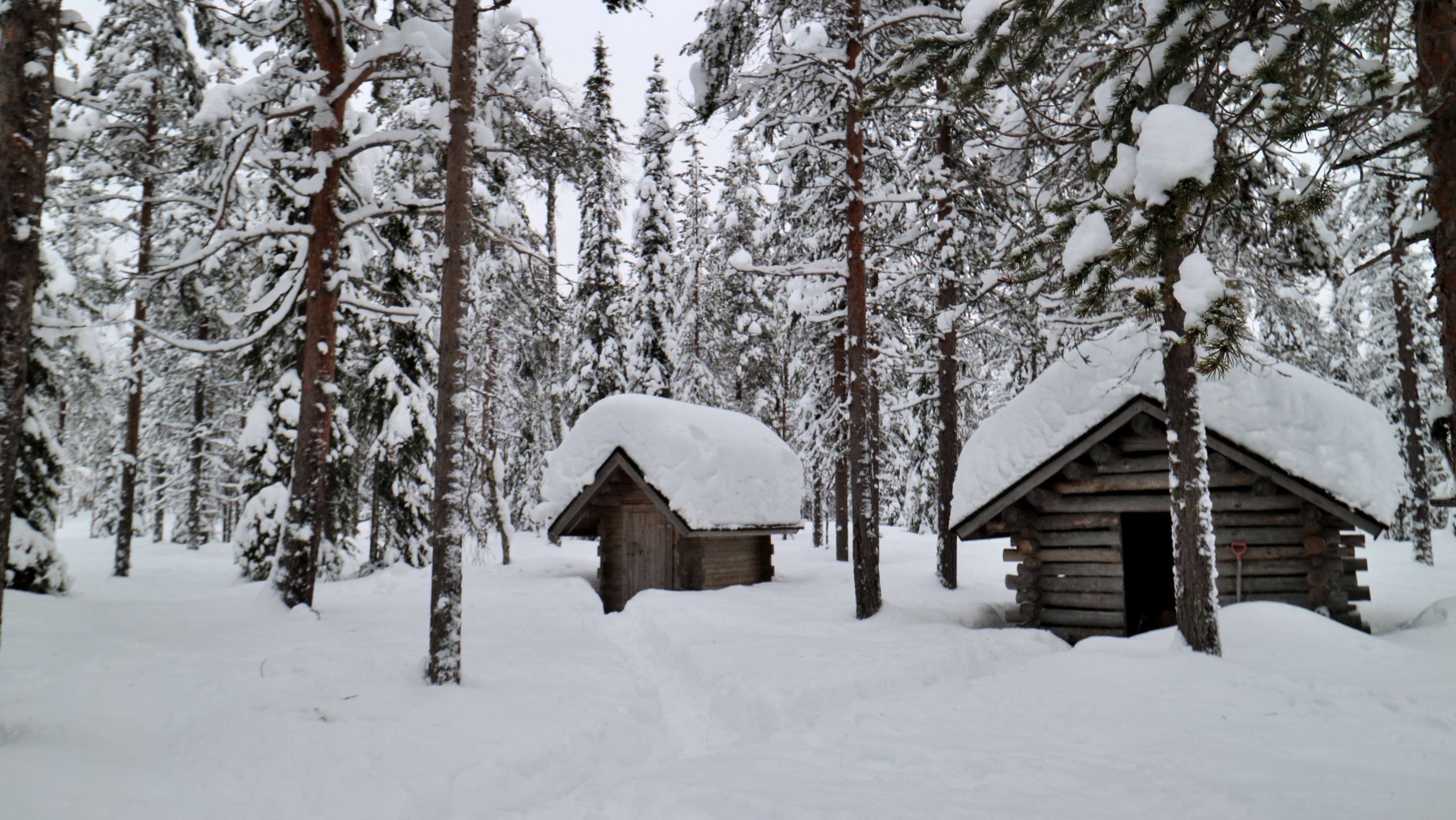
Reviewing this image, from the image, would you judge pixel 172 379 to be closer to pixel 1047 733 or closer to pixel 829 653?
pixel 829 653

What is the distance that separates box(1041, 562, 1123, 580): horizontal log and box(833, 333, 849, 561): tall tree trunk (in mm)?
5561

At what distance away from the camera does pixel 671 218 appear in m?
25.5

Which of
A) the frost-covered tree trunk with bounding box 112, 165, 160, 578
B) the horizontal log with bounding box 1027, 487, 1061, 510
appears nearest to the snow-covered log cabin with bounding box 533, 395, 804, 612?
the horizontal log with bounding box 1027, 487, 1061, 510

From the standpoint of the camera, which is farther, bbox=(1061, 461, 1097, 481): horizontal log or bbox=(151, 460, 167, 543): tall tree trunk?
bbox=(151, 460, 167, 543): tall tree trunk

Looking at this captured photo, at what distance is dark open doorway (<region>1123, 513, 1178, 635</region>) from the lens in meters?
15.3

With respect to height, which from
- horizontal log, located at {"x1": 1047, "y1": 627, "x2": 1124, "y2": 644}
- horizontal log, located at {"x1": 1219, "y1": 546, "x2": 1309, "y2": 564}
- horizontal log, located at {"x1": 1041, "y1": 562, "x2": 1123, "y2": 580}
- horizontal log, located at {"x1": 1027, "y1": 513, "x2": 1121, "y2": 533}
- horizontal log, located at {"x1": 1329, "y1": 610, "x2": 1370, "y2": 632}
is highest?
horizontal log, located at {"x1": 1027, "y1": 513, "x2": 1121, "y2": 533}

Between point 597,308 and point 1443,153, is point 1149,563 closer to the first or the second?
point 1443,153

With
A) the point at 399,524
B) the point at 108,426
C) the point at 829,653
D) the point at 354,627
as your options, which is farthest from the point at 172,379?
the point at 829,653

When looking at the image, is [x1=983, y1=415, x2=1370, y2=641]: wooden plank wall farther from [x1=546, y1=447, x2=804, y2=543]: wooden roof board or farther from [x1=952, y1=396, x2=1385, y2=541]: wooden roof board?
[x1=546, y1=447, x2=804, y2=543]: wooden roof board

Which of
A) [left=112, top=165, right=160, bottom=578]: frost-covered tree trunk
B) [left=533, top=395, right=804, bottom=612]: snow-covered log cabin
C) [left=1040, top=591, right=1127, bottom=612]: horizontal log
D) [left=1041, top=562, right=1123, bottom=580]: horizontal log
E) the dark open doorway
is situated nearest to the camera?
[left=1040, top=591, right=1127, bottom=612]: horizontal log

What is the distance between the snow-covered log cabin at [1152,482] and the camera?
9938 millimetres

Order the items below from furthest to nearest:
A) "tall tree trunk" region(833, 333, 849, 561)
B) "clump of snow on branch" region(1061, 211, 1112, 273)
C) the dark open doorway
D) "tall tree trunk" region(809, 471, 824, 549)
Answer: "tall tree trunk" region(809, 471, 824, 549) < "tall tree trunk" region(833, 333, 849, 561) < the dark open doorway < "clump of snow on branch" region(1061, 211, 1112, 273)

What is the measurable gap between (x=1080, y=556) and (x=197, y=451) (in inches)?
1105

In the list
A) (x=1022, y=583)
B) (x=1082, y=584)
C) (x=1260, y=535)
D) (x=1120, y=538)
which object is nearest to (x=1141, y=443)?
(x=1120, y=538)
